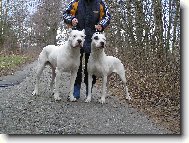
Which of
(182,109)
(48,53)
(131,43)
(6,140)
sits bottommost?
(6,140)

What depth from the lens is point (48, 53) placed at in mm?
7250

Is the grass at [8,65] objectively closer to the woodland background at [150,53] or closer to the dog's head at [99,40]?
the woodland background at [150,53]

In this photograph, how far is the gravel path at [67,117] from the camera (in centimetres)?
480

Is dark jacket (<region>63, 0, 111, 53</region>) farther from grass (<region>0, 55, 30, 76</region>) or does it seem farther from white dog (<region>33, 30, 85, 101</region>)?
grass (<region>0, 55, 30, 76</region>)

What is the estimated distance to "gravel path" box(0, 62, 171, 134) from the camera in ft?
15.8

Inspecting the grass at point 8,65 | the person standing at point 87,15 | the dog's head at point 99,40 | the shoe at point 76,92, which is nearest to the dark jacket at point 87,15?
the person standing at point 87,15

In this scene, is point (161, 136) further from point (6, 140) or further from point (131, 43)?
point (131, 43)

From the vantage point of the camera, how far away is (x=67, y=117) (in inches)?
219

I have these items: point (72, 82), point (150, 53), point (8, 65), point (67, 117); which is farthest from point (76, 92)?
point (8, 65)

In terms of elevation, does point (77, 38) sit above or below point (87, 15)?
below

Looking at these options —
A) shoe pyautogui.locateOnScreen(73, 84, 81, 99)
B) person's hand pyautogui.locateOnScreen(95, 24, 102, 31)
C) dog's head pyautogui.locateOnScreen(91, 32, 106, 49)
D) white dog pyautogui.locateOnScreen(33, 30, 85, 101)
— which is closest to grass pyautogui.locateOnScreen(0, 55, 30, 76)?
shoe pyautogui.locateOnScreen(73, 84, 81, 99)

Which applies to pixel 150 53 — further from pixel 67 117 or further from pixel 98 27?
pixel 67 117

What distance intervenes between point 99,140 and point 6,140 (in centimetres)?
104

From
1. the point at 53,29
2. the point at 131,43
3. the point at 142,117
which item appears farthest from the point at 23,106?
the point at 53,29
